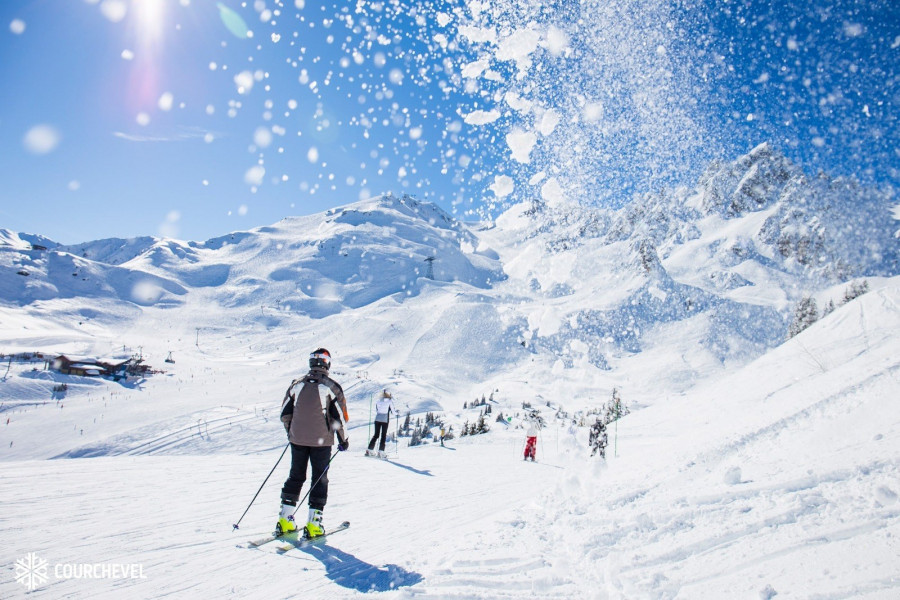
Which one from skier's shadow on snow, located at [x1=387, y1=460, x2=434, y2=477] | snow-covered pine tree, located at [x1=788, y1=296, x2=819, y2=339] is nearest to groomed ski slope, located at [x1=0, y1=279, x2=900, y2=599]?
skier's shadow on snow, located at [x1=387, y1=460, x2=434, y2=477]

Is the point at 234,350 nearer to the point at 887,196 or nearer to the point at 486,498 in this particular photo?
the point at 486,498

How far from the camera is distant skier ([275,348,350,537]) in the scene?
12.9ft

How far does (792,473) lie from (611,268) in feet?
282

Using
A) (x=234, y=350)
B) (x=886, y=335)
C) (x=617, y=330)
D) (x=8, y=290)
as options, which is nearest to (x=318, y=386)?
(x=886, y=335)

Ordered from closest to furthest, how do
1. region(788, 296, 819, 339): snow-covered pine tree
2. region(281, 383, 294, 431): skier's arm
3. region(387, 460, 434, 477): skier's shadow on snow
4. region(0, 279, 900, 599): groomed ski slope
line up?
region(0, 279, 900, 599): groomed ski slope → region(281, 383, 294, 431): skier's arm → region(387, 460, 434, 477): skier's shadow on snow → region(788, 296, 819, 339): snow-covered pine tree

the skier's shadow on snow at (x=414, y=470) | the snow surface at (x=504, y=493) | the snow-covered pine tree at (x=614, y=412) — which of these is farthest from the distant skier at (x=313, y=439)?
the snow-covered pine tree at (x=614, y=412)

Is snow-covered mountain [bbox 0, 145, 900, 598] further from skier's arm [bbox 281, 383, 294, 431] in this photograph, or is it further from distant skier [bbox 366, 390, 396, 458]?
skier's arm [bbox 281, 383, 294, 431]

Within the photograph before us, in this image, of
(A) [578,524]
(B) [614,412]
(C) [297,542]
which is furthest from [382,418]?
(B) [614,412]

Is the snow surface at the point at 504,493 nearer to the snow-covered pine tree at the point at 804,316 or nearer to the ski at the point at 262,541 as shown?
the ski at the point at 262,541

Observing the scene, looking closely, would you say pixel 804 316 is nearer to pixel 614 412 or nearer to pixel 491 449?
pixel 614 412

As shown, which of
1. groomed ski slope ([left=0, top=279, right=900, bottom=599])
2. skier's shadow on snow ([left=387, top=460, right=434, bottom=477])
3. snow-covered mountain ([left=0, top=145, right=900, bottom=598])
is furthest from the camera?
skier's shadow on snow ([left=387, top=460, right=434, bottom=477])

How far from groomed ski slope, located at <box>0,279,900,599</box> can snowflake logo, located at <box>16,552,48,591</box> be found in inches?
2.3

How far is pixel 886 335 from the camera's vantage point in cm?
653

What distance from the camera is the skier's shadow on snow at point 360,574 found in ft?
9.63
